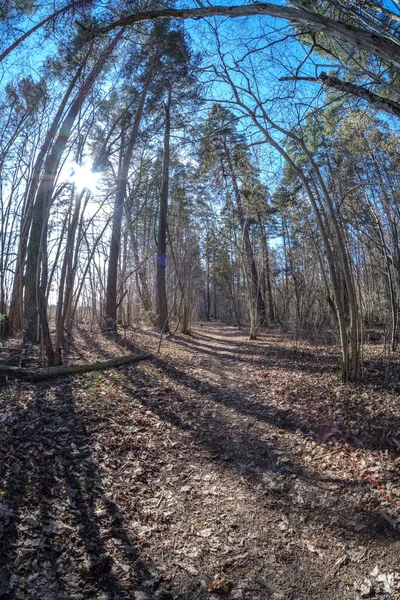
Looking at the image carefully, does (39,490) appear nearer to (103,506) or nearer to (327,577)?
(103,506)

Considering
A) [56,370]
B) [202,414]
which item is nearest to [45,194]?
[56,370]

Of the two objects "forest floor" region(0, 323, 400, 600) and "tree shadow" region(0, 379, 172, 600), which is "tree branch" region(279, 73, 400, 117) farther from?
"tree shadow" region(0, 379, 172, 600)

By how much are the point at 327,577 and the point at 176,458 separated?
78.1 inches

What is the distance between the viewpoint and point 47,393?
5133 mm

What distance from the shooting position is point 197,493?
3184 millimetres

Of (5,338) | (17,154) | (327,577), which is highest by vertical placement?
(17,154)

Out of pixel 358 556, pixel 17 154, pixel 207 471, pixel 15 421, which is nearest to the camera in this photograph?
pixel 358 556

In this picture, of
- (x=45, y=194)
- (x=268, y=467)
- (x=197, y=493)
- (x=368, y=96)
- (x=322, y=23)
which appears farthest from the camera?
(x=45, y=194)

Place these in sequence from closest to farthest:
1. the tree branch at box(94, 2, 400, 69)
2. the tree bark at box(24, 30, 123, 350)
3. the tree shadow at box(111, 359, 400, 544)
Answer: the tree shadow at box(111, 359, 400, 544) < the tree branch at box(94, 2, 400, 69) < the tree bark at box(24, 30, 123, 350)

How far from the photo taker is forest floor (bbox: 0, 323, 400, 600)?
2201 millimetres

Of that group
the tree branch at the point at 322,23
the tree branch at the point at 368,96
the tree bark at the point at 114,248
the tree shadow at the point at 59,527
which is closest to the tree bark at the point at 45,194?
the tree branch at the point at 322,23

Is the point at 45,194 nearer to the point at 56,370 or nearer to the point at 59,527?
the point at 56,370

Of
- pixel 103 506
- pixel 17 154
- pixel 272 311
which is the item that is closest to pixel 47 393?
pixel 103 506

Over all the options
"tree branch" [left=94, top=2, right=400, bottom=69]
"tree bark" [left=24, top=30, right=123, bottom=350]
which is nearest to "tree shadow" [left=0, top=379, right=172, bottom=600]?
"tree bark" [left=24, top=30, right=123, bottom=350]
